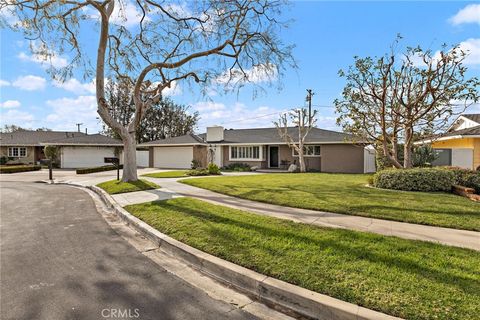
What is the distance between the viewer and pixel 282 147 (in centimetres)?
2575

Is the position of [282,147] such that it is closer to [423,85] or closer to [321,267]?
[423,85]

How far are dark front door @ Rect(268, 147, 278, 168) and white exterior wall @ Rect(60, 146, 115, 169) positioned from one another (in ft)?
61.9

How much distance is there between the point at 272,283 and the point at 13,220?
7395 millimetres

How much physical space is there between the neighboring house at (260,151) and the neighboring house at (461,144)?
180 inches

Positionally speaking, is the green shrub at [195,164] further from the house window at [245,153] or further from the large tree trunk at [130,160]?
the large tree trunk at [130,160]

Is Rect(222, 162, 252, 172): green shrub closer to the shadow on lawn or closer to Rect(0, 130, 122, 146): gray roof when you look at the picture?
Rect(0, 130, 122, 146): gray roof

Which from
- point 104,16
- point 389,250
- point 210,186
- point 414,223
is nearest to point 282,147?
point 210,186

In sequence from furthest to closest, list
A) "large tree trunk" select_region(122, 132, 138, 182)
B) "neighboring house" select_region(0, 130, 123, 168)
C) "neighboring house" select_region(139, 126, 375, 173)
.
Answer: "neighboring house" select_region(0, 130, 123, 168)
"neighboring house" select_region(139, 126, 375, 173)
"large tree trunk" select_region(122, 132, 138, 182)

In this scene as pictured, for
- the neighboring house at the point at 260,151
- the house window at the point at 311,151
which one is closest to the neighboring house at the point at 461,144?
the neighboring house at the point at 260,151

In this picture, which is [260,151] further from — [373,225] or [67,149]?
[67,149]

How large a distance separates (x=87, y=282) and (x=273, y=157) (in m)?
23.7

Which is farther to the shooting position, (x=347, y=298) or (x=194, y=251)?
(x=194, y=251)

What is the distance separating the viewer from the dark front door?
87.8ft
